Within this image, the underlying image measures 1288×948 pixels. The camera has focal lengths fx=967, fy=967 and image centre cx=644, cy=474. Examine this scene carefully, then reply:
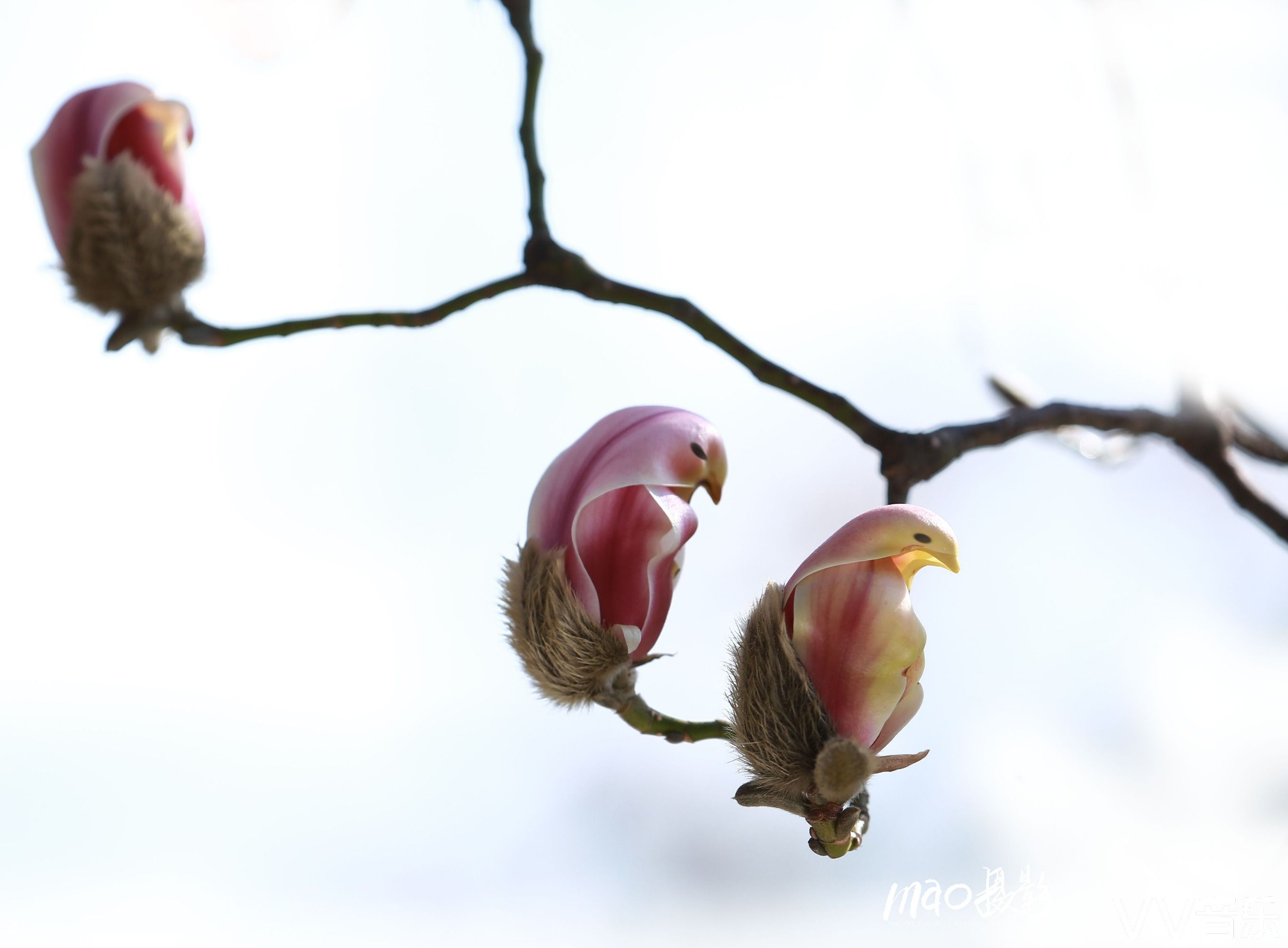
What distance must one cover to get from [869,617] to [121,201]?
0.40 metres

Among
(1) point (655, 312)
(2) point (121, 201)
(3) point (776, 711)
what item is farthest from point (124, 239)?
(3) point (776, 711)

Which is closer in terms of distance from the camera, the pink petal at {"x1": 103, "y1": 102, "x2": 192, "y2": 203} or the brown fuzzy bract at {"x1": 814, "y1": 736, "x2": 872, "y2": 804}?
the brown fuzzy bract at {"x1": 814, "y1": 736, "x2": 872, "y2": 804}

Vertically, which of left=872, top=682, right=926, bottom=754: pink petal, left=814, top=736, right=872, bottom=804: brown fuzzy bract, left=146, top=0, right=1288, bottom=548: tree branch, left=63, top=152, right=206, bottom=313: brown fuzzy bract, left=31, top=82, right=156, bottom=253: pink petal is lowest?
left=814, top=736, right=872, bottom=804: brown fuzzy bract

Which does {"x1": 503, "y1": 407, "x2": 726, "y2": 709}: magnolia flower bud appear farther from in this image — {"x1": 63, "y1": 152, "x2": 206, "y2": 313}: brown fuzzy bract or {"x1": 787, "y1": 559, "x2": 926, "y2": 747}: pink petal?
{"x1": 63, "y1": 152, "x2": 206, "y2": 313}: brown fuzzy bract

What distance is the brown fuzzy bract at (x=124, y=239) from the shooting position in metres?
0.46

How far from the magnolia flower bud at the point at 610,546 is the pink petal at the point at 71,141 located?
0.27m

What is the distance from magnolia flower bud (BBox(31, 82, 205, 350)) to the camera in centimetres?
46

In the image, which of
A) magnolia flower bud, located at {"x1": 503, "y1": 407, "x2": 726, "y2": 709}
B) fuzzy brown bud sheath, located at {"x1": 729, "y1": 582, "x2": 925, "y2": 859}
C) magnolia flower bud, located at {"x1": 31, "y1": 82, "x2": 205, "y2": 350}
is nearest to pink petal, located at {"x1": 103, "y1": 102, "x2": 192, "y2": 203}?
magnolia flower bud, located at {"x1": 31, "y1": 82, "x2": 205, "y2": 350}

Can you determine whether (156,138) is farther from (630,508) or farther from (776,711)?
(776,711)

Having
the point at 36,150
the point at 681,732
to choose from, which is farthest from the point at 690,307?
the point at 36,150

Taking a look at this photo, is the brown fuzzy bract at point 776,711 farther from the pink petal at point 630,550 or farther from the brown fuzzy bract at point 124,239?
the brown fuzzy bract at point 124,239

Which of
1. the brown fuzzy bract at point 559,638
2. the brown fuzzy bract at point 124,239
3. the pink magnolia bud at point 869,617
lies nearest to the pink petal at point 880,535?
the pink magnolia bud at point 869,617

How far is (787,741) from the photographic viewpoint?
396mm

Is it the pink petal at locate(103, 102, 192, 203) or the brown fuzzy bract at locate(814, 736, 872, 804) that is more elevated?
the pink petal at locate(103, 102, 192, 203)
